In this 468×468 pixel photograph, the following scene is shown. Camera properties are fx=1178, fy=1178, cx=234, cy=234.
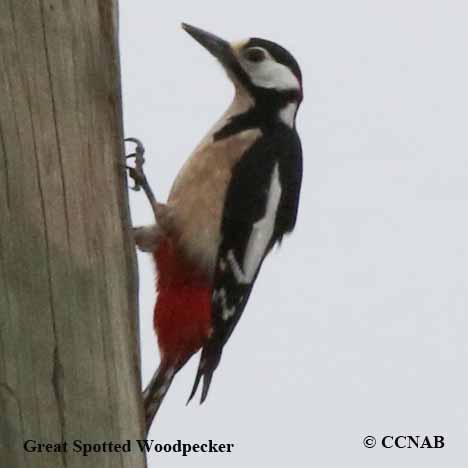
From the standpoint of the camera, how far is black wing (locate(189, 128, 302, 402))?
4637mm

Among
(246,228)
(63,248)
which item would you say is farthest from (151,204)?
(63,248)

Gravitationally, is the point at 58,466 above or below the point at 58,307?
below

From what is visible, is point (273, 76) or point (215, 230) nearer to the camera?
point (215, 230)

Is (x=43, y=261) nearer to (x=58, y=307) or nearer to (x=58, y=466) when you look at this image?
(x=58, y=307)

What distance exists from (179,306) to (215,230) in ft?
1.19

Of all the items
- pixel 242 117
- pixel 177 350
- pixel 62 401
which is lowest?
pixel 177 350

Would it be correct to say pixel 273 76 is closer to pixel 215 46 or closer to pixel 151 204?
pixel 215 46

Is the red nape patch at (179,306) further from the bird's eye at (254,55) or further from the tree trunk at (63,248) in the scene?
the tree trunk at (63,248)

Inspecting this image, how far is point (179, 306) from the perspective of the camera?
14.8 ft

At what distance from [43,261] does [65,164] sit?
29 centimetres

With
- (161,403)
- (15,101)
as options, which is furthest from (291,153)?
(15,101)

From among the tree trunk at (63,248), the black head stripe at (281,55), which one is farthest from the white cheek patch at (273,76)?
the tree trunk at (63,248)

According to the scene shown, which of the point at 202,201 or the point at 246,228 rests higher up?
the point at 202,201

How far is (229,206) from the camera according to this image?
4703 mm
